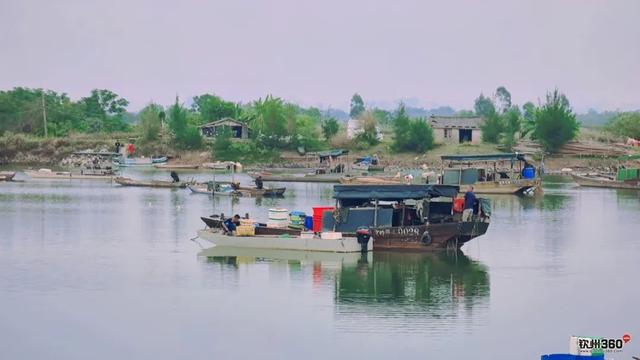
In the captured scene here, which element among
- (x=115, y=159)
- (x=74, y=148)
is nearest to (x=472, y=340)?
(x=115, y=159)

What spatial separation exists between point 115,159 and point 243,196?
35.4m

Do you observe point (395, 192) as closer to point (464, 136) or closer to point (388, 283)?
point (388, 283)

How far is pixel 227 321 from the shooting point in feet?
89.2

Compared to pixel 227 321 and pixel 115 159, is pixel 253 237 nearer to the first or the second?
pixel 227 321

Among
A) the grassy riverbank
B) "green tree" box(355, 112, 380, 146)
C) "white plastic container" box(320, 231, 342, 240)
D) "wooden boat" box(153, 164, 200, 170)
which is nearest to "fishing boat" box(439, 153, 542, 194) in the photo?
the grassy riverbank

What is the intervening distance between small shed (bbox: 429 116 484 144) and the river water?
43.8 m

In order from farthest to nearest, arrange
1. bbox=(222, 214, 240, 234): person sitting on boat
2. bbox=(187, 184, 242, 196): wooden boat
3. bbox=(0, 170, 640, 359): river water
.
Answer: bbox=(187, 184, 242, 196): wooden boat → bbox=(222, 214, 240, 234): person sitting on boat → bbox=(0, 170, 640, 359): river water

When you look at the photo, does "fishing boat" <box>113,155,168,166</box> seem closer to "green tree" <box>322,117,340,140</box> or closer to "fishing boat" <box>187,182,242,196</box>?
"green tree" <box>322,117,340,140</box>

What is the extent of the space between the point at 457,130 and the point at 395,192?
5660 centimetres

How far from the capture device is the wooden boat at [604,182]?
2621 inches

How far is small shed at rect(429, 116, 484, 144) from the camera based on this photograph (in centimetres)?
9038

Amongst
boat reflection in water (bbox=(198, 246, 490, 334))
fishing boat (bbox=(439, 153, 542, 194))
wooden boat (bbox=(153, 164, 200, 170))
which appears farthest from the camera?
wooden boat (bbox=(153, 164, 200, 170))

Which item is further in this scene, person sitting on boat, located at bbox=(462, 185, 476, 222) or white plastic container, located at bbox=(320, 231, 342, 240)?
person sitting on boat, located at bbox=(462, 185, 476, 222)

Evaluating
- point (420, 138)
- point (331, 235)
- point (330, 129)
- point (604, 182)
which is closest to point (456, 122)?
point (420, 138)
